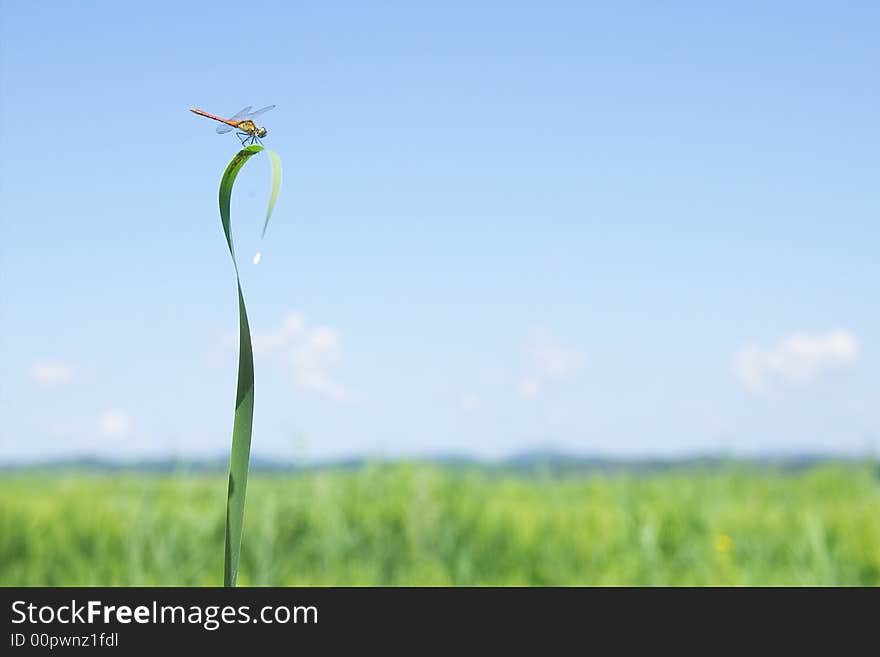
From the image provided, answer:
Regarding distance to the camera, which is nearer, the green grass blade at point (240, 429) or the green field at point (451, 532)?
the green grass blade at point (240, 429)

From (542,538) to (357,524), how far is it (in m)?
0.59

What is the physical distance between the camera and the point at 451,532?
2.70 meters

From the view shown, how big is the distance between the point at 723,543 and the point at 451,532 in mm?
818

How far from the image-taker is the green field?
2.40 m

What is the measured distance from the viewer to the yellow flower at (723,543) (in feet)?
8.16

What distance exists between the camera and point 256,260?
0.23m
